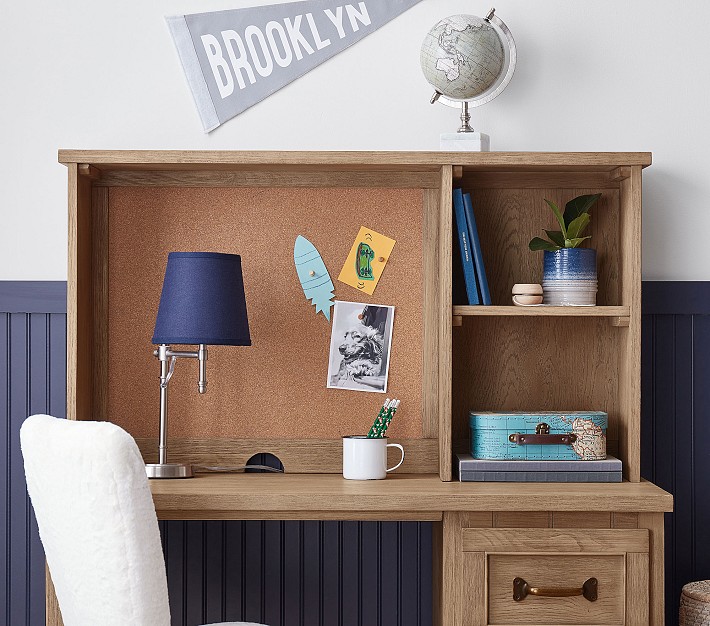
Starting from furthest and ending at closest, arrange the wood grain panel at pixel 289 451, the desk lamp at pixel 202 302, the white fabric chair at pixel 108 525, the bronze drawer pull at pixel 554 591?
1. the wood grain panel at pixel 289 451
2. the desk lamp at pixel 202 302
3. the bronze drawer pull at pixel 554 591
4. the white fabric chair at pixel 108 525

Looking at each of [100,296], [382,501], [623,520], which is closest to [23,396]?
[100,296]

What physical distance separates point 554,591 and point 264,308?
3.15 feet

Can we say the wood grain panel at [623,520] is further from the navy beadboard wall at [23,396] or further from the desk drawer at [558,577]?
the navy beadboard wall at [23,396]

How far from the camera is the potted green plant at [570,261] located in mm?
→ 2053

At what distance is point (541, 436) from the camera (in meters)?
2.02

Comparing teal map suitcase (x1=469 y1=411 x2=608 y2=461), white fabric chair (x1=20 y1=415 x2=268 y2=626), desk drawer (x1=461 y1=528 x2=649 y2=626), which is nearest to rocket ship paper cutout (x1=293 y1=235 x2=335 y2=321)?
teal map suitcase (x1=469 y1=411 x2=608 y2=461)

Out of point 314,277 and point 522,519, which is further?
point 314,277

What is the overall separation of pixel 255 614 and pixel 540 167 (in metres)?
1.33

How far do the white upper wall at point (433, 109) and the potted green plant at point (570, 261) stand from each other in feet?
0.85

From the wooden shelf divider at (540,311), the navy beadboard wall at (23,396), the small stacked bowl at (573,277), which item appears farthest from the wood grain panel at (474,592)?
the navy beadboard wall at (23,396)

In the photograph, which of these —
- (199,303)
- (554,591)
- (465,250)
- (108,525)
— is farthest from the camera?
(465,250)

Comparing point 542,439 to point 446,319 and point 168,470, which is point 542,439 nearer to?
point 446,319

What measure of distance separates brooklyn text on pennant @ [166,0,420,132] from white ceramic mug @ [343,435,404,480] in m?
0.90

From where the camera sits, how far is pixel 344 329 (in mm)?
2199
